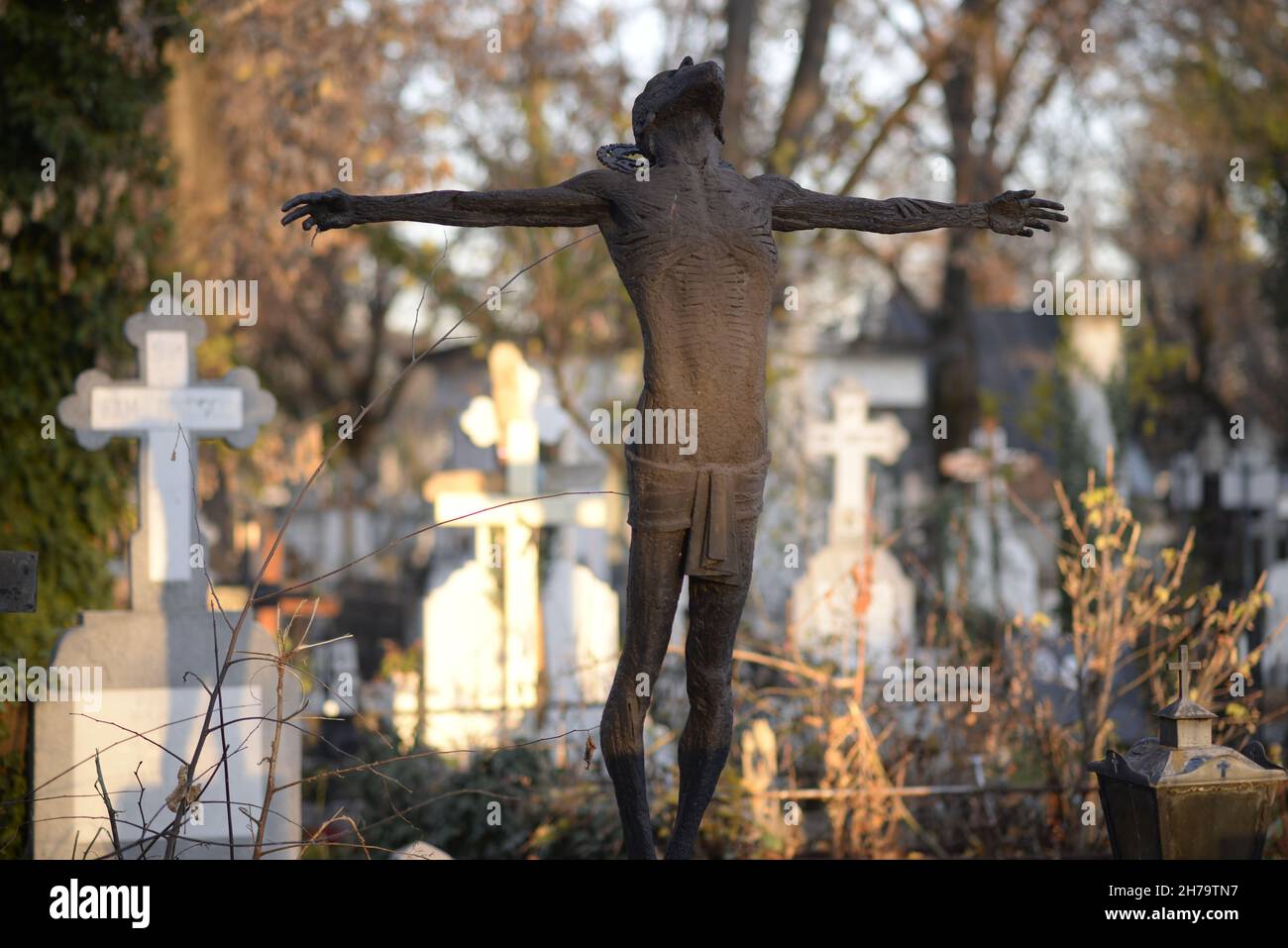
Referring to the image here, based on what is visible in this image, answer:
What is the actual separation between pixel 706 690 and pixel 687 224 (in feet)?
4.99

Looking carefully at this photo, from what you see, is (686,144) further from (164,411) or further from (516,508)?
(516,508)

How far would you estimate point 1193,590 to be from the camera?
31.3ft

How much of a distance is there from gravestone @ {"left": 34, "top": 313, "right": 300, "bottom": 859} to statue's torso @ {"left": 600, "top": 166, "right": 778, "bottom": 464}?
2465mm

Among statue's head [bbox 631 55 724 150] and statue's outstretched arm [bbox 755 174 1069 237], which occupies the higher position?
statue's head [bbox 631 55 724 150]

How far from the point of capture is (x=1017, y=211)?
5000 mm

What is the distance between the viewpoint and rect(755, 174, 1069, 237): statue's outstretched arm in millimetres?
4848

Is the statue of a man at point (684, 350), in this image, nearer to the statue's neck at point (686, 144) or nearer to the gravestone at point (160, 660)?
the statue's neck at point (686, 144)

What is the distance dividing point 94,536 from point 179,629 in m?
2.08

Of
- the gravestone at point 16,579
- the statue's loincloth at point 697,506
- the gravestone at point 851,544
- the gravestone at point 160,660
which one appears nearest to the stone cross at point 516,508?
the gravestone at point 851,544

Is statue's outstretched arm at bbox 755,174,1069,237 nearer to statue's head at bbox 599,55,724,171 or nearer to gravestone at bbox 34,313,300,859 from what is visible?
statue's head at bbox 599,55,724,171

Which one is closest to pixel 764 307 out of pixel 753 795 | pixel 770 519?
pixel 753 795

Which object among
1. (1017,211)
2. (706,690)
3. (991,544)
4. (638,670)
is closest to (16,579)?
(638,670)

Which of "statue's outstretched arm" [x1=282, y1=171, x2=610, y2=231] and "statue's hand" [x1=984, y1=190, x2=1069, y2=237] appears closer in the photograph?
"statue's outstretched arm" [x1=282, y1=171, x2=610, y2=231]

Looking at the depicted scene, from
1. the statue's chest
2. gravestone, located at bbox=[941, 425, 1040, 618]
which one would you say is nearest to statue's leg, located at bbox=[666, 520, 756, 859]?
the statue's chest
